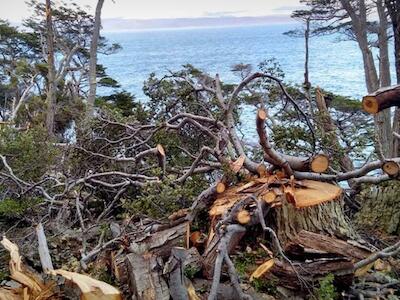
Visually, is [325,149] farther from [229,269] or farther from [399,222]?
[229,269]

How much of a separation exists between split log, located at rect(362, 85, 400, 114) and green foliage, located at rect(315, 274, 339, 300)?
2.97ft

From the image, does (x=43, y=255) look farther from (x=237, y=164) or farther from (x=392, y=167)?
(x=392, y=167)

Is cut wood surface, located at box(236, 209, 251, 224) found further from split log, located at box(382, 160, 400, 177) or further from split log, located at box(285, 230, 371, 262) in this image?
split log, located at box(382, 160, 400, 177)

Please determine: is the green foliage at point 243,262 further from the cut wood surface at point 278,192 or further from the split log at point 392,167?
the split log at point 392,167

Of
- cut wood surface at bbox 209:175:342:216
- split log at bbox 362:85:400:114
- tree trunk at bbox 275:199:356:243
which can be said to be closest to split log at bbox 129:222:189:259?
cut wood surface at bbox 209:175:342:216

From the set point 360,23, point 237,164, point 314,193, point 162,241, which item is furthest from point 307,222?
point 360,23

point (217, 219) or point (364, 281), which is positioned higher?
point (217, 219)

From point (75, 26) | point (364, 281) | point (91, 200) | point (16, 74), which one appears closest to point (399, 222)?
point (364, 281)

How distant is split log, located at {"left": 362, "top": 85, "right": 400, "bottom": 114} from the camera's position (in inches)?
89.5

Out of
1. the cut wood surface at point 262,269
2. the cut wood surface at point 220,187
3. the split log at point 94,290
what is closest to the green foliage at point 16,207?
the cut wood surface at point 220,187

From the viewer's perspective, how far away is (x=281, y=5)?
48.4 feet

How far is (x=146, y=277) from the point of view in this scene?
2.50 m

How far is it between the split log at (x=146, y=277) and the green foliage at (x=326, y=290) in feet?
2.57

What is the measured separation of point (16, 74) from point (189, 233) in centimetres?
1240
